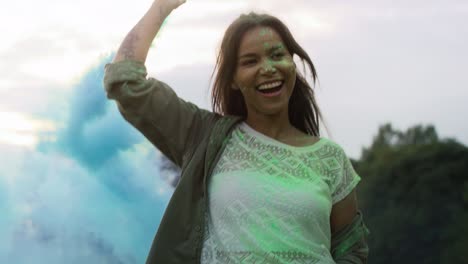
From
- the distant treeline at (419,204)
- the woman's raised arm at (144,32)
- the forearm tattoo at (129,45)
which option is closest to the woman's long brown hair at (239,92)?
the woman's raised arm at (144,32)

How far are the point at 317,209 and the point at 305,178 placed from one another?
0.39 feet

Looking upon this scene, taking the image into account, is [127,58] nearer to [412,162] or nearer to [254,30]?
[254,30]

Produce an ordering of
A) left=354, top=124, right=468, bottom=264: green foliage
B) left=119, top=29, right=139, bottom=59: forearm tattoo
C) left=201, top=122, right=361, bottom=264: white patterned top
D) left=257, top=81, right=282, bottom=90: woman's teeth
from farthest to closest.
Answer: left=354, top=124, right=468, bottom=264: green foliage
left=257, top=81, right=282, bottom=90: woman's teeth
left=119, top=29, right=139, bottom=59: forearm tattoo
left=201, top=122, right=361, bottom=264: white patterned top

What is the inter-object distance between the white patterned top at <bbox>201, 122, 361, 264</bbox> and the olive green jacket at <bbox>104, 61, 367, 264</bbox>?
4cm

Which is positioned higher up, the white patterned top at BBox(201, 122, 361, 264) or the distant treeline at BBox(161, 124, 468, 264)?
the distant treeline at BBox(161, 124, 468, 264)

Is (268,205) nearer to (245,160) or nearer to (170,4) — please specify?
(245,160)

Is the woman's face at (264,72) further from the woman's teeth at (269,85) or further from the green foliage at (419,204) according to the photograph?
the green foliage at (419,204)

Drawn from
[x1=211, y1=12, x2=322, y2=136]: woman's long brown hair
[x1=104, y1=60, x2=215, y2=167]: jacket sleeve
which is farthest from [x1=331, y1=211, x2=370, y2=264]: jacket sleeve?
[x1=104, y1=60, x2=215, y2=167]: jacket sleeve

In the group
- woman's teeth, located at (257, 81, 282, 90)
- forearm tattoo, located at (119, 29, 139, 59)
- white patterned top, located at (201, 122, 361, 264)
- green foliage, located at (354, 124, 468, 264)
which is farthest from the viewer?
green foliage, located at (354, 124, 468, 264)

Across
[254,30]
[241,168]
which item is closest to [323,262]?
[241,168]

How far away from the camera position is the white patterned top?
12.6 ft

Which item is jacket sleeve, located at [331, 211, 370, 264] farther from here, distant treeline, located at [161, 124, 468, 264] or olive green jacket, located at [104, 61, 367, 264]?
distant treeline, located at [161, 124, 468, 264]

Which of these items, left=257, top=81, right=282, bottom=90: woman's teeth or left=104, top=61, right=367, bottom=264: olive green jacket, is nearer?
left=104, top=61, right=367, bottom=264: olive green jacket

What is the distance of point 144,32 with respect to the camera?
4.05m
